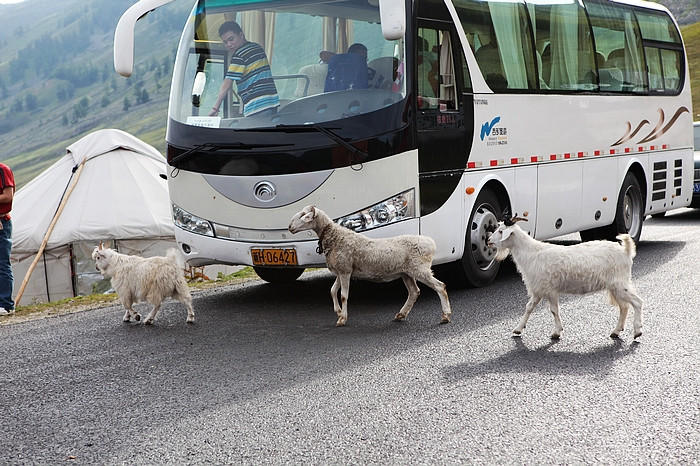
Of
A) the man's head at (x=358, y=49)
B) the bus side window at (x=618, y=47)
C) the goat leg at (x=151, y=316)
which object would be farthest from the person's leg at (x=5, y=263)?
the bus side window at (x=618, y=47)

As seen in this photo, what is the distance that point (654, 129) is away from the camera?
45.6 ft

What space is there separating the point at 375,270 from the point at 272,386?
2.32 meters

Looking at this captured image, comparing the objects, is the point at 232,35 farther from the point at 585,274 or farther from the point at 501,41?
the point at 585,274

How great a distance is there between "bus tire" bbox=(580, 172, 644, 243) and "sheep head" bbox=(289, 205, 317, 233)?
6384 millimetres

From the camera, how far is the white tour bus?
856cm

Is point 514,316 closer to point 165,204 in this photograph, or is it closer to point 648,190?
point 648,190

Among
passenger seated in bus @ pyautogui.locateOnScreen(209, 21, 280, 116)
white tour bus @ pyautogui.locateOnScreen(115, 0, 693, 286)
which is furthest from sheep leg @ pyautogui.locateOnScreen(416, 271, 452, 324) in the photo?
passenger seated in bus @ pyautogui.locateOnScreen(209, 21, 280, 116)

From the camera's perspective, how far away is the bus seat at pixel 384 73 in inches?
341

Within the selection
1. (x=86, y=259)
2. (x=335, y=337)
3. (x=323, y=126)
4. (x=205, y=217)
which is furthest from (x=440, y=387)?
(x=86, y=259)

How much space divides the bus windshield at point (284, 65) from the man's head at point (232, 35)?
14mm

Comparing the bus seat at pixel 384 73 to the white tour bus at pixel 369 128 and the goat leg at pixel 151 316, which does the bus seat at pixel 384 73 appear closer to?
the white tour bus at pixel 369 128

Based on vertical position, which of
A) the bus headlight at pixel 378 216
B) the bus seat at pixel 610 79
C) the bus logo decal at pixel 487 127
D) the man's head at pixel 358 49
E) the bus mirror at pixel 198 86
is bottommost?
the bus headlight at pixel 378 216

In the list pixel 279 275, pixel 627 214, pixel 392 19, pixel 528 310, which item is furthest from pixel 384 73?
pixel 627 214

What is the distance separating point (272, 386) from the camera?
602 centimetres
